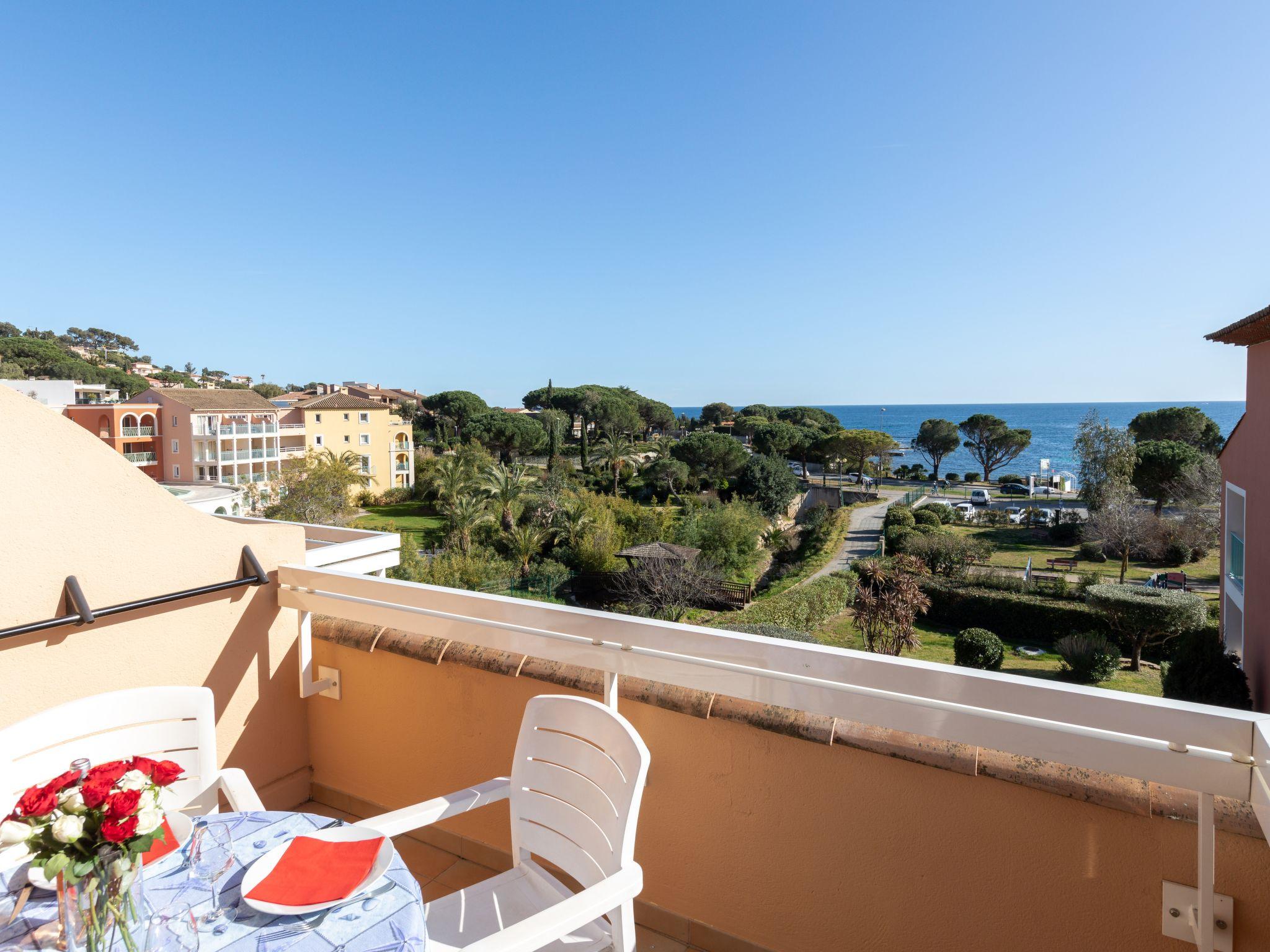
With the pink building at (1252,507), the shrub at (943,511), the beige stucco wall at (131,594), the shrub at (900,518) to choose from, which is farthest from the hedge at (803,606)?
the beige stucco wall at (131,594)

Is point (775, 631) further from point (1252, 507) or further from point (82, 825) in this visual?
point (82, 825)

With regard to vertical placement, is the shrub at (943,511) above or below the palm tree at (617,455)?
below

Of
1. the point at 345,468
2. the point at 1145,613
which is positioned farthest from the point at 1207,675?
the point at 345,468

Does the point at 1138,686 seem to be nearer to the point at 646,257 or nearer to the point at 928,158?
the point at 928,158

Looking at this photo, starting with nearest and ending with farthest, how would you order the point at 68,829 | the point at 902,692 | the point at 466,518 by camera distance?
the point at 68,829
the point at 902,692
the point at 466,518

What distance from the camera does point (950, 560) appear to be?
62.9ft

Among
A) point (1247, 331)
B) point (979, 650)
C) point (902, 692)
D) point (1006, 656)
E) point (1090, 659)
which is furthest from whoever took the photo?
point (1006, 656)

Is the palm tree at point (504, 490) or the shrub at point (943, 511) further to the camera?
the shrub at point (943, 511)

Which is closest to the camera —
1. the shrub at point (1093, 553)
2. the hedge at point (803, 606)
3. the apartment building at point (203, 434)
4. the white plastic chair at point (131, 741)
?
the white plastic chair at point (131, 741)

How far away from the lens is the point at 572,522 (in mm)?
22484

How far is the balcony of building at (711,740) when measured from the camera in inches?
46.8

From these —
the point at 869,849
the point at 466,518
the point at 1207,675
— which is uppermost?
the point at 869,849

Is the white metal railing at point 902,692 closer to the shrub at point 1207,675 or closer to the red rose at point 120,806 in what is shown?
the red rose at point 120,806

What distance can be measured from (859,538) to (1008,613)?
8.06 m
